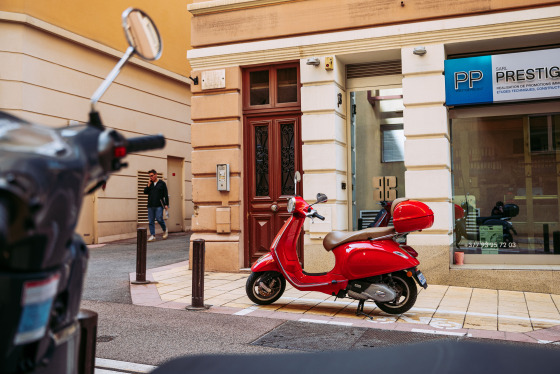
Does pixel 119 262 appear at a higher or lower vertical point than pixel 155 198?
lower

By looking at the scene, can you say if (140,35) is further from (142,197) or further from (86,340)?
(142,197)

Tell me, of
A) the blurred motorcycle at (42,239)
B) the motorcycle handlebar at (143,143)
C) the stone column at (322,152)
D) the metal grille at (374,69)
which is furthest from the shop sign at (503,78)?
the blurred motorcycle at (42,239)

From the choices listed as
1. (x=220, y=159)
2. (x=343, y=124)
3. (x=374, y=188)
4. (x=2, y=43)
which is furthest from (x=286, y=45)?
(x=2, y=43)

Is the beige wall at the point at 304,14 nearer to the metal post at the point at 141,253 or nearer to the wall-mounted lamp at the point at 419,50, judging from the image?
the wall-mounted lamp at the point at 419,50

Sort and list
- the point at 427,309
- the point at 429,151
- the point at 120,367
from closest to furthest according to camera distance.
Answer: the point at 120,367 → the point at 427,309 → the point at 429,151

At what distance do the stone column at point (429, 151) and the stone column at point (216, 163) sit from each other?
3.07 meters

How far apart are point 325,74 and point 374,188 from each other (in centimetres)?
219

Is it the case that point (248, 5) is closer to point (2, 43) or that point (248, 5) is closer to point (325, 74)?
point (325, 74)

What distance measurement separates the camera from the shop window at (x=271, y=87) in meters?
9.63

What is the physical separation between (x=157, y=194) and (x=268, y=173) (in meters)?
6.05

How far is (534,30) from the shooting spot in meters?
7.95

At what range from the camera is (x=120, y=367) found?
4.17 metres

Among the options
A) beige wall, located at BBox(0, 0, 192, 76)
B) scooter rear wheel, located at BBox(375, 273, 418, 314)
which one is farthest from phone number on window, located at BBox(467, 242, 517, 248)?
beige wall, located at BBox(0, 0, 192, 76)

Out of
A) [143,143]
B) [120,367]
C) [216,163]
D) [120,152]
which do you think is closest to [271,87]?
[216,163]
